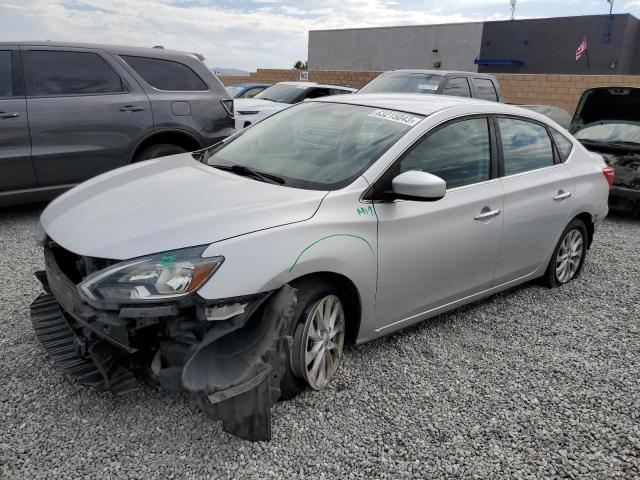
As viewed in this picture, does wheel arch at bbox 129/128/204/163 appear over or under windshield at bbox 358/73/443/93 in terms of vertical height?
under

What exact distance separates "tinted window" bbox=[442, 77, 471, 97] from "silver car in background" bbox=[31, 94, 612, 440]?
4415 mm

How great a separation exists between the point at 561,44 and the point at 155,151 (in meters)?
28.6

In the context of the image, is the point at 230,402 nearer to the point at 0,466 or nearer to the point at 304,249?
the point at 304,249

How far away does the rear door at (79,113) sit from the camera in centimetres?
555

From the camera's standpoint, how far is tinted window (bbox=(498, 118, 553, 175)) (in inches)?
158

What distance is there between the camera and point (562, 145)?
15.2 ft

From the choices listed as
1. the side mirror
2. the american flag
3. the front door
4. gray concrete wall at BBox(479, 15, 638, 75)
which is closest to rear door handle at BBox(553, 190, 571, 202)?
the front door

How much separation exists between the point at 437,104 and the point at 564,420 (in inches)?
82.7

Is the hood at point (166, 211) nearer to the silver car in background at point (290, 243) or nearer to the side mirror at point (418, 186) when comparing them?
the silver car in background at point (290, 243)

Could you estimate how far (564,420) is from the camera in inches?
116

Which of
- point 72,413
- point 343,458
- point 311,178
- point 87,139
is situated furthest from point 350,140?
point 87,139

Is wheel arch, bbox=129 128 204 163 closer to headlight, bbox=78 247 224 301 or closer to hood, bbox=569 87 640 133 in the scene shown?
headlight, bbox=78 247 224 301

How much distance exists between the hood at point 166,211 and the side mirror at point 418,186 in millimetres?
416

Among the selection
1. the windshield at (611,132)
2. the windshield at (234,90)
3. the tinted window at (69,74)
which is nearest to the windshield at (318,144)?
the tinted window at (69,74)
